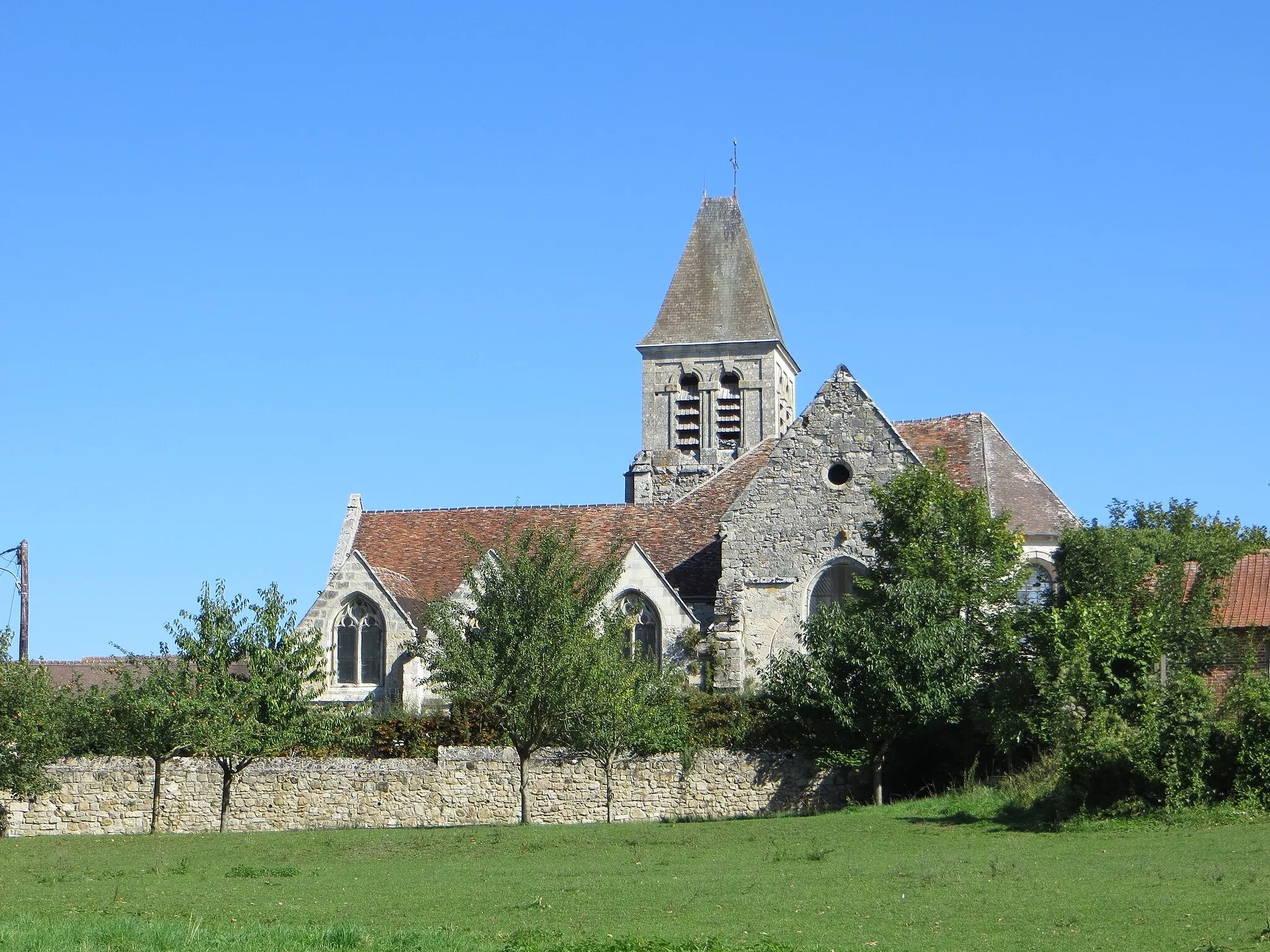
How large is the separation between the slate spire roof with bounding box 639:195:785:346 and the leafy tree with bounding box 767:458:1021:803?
30623 mm

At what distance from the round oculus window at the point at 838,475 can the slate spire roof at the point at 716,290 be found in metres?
25.9

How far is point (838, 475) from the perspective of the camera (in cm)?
3672

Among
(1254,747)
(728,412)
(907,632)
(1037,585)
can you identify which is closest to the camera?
(1254,747)

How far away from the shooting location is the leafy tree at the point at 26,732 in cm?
2884

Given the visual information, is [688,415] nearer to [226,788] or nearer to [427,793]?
[427,793]

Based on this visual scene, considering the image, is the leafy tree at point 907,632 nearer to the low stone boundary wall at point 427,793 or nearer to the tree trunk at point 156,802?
the low stone boundary wall at point 427,793

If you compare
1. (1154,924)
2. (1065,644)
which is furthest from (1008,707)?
(1154,924)

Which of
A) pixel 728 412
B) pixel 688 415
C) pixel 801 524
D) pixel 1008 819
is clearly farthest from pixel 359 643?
pixel 728 412

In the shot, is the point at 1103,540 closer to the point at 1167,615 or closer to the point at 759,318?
the point at 1167,615

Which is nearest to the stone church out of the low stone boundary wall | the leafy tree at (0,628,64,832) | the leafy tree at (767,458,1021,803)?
the leafy tree at (767,458,1021,803)

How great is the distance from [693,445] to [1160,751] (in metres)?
39.8

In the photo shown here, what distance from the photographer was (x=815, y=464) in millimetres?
36812

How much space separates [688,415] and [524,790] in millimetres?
34128

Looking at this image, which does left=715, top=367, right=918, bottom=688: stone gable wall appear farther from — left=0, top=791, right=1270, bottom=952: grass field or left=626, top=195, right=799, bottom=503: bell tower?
left=626, top=195, right=799, bottom=503: bell tower
